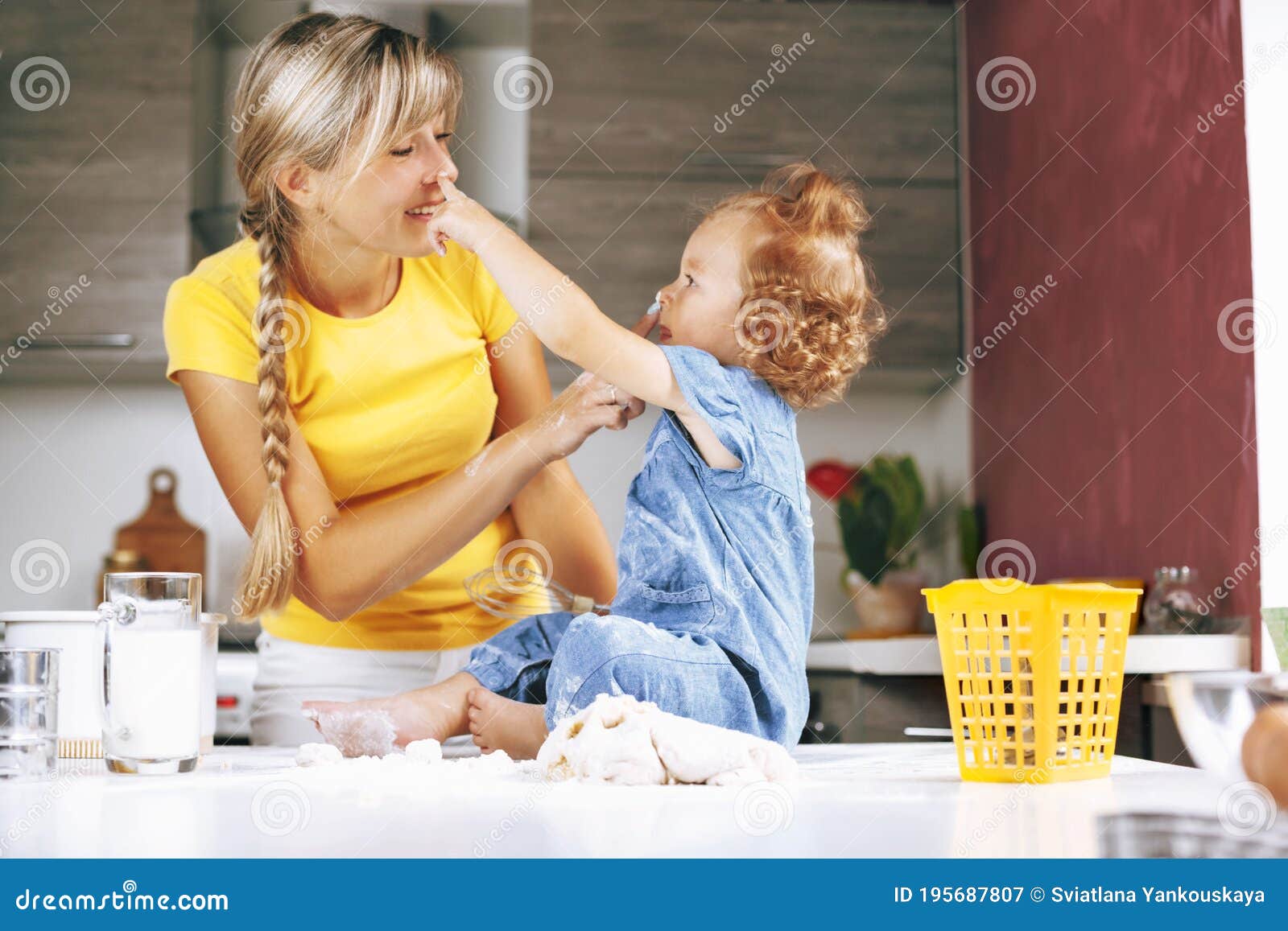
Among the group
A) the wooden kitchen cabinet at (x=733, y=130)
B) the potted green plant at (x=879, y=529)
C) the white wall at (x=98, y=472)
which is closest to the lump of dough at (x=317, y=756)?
the white wall at (x=98, y=472)

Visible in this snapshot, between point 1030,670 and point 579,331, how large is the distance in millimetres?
518

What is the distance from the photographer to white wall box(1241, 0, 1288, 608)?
158 centimetres

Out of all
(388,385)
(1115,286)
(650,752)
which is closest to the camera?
(650,752)

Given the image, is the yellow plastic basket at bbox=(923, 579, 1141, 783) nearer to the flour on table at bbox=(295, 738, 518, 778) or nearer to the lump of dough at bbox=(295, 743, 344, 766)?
the flour on table at bbox=(295, 738, 518, 778)

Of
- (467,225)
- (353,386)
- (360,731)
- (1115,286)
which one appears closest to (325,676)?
(353,386)

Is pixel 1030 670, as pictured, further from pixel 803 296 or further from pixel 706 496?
pixel 803 296

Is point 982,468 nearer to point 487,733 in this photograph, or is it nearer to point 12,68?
point 487,733

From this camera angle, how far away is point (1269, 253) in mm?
1597

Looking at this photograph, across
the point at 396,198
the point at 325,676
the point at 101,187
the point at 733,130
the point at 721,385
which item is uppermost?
the point at 733,130

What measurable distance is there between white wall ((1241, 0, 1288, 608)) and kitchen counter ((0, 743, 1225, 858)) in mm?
893

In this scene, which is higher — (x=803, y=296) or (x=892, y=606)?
(x=803, y=296)

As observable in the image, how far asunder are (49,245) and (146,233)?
7.9 inches

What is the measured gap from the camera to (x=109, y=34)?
2.41 meters
